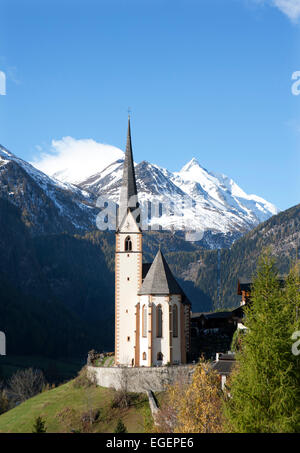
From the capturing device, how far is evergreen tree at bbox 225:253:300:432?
35.3 metres

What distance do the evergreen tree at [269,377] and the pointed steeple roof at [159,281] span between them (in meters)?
54.2

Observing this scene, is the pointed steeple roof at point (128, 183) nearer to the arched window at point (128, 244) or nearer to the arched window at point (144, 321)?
the arched window at point (128, 244)

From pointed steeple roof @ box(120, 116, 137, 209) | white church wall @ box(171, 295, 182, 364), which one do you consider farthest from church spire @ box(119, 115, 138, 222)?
white church wall @ box(171, 295, 182, 364)

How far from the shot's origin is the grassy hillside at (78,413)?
78.1m

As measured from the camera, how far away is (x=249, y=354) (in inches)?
1452

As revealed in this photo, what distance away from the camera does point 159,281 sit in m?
93.1

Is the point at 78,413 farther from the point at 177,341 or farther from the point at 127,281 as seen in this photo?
the point at 127,281

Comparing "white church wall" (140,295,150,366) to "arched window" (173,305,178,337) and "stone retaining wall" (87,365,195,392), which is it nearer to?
→ "arched window" (173,305,178,337)

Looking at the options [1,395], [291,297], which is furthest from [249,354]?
[1,395]

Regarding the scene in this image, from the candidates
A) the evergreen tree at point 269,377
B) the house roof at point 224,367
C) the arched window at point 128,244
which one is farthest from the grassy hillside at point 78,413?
the evergreen tree at point 269,377

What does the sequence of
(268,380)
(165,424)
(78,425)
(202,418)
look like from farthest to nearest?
(78,425)
(165,424)
(202,418)
(268,380)

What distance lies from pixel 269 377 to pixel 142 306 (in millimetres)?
58293
